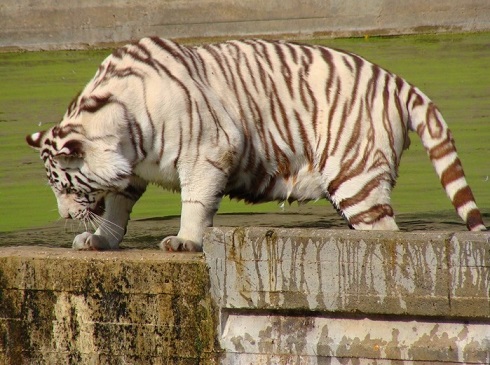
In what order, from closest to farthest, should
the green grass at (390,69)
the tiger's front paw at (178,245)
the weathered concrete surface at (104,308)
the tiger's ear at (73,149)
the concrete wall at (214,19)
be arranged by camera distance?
the weathered concrete surface at (104,308)
the tiger's front paw at (178,245)
the tiger's ear at (73,149)
the green grass at (390,69)
the concrete wall at (214,19)

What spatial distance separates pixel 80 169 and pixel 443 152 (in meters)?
1.44

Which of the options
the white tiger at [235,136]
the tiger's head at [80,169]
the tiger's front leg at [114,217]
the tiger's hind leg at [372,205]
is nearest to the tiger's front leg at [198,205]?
the white tiger at [235,136]

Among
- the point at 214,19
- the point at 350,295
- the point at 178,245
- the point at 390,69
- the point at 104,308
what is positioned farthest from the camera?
the point at 214,19

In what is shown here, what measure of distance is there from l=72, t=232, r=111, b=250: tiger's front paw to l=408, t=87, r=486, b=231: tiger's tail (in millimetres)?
1338

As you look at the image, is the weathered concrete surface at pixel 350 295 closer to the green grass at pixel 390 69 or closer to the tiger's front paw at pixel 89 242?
the tiger's front paw at pixel 89 242

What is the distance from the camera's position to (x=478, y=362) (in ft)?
11.1

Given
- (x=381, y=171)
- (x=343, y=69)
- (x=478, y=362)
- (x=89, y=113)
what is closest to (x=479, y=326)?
(x=478, y=362)

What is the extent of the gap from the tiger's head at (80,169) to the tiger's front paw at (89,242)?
0.62ft

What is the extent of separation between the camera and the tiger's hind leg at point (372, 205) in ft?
14.0

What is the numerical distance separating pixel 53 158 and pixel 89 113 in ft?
0.82

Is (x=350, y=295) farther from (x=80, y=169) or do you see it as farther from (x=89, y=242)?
(x=80, y=169)

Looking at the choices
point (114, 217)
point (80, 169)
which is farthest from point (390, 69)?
point (80, 169)

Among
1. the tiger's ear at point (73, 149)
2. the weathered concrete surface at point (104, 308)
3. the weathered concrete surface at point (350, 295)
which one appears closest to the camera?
the weathered concrete surface at point (350, 295)

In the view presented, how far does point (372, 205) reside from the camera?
14.0 feet
